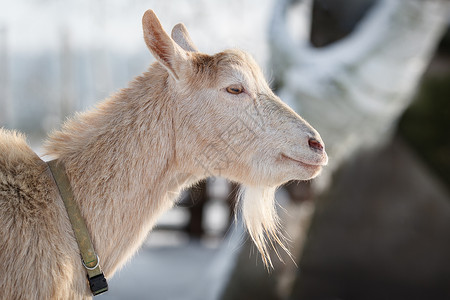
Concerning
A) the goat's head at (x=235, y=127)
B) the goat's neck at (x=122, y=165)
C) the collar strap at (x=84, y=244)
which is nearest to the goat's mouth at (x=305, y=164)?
the goat's head at (x=235, y=127)

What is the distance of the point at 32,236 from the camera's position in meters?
2.26

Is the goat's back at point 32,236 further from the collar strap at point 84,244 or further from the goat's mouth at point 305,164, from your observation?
the goat's mouth at point 305,164

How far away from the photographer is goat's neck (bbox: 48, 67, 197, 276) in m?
2.51

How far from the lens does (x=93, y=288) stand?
2.37m

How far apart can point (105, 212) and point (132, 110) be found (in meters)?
0.54

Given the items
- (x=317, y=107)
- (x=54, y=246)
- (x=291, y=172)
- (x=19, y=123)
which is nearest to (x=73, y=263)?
(x=54, y=246)

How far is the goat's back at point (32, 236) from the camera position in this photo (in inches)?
86.7

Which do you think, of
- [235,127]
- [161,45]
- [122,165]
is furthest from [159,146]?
[161,45]

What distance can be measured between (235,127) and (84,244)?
3.11ft

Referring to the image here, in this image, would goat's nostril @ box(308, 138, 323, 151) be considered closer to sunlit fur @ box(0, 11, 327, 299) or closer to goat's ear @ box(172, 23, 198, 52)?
sunlit fur @ box(0, 11, 327, 299)

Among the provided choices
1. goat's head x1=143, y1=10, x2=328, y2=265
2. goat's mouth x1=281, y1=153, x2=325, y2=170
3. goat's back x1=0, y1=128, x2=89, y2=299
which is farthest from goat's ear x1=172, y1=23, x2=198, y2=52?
goat's back x1=0, y1=128, x2=89, y2=299

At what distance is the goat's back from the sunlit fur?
0.01 meters

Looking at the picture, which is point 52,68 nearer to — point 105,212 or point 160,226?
point 160,226

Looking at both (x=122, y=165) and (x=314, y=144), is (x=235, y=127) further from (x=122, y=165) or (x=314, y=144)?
(x=122, y=165)
